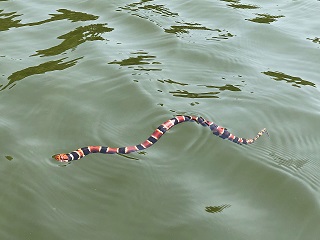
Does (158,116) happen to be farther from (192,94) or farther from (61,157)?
(61,157)

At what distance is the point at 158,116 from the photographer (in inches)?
377

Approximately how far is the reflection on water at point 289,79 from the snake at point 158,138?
2.18m

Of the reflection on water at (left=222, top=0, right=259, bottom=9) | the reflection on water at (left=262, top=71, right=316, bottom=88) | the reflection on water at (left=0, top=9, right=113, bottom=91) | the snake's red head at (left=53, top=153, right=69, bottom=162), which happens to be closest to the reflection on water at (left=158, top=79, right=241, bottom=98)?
the reflection on water at (left=262, top=71, right=316, bottom=88)

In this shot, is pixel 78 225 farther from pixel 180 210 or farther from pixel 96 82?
pixel 96 82

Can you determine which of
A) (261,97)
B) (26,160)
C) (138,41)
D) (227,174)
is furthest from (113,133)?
(138,41)

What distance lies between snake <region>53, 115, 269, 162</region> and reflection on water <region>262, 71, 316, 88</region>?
2179mm

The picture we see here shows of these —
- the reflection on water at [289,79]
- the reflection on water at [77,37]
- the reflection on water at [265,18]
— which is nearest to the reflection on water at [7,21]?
the reflection on water at [77,37]

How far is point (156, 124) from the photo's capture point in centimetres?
935

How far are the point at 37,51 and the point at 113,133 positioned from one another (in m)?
→ 4.01

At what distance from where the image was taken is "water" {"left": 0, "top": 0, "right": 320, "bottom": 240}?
7.17m

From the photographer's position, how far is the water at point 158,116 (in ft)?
23.5

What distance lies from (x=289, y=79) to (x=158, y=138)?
4.01 meters

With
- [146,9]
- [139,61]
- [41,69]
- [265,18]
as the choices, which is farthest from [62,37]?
[265,18]

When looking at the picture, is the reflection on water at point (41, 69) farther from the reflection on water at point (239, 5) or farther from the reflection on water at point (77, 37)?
the reflection on water at point (239, 5)
